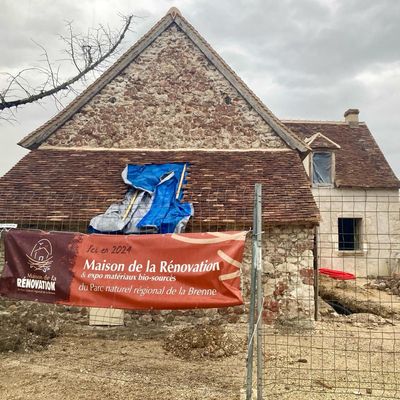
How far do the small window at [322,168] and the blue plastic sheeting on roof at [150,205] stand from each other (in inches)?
368

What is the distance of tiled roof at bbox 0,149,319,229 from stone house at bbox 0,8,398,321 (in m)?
0.03

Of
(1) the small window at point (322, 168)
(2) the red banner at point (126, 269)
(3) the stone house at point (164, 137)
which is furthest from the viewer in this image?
(1) the small window at point (322, 168)

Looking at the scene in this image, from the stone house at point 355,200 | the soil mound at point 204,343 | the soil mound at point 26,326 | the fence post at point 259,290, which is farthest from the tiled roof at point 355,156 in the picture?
the fence post at point 259,290

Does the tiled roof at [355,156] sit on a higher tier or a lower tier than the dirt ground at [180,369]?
higher

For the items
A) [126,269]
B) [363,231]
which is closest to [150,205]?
[126,269]

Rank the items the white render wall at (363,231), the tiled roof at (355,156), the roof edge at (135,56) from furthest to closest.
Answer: the tiled roof at (355,156) < the white render wall at (363,231) < the roof edge at (135,56)

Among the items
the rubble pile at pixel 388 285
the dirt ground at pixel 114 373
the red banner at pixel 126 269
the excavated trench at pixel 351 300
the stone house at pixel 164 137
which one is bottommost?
the dirt ground at pixel 114 373

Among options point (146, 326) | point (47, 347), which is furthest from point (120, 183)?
point (47, 347)

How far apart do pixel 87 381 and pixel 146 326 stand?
11.0ft

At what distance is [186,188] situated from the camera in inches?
401

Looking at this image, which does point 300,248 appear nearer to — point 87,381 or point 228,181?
point 228,181

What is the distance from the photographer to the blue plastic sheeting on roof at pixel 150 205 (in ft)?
29.9

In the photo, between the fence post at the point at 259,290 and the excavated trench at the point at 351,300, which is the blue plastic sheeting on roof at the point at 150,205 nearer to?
the fence post at the point at 259,290

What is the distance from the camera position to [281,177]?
10.6 m
